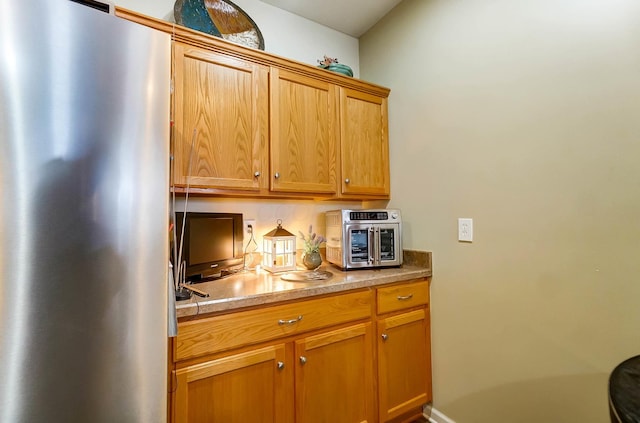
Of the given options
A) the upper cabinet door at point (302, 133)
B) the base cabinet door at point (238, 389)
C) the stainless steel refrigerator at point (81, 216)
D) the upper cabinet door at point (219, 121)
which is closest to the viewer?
the stainless steel refrigerator at point (81, 216)

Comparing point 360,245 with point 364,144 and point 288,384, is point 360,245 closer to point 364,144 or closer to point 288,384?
point 364,144

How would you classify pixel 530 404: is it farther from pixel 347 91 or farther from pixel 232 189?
pixel 347 91

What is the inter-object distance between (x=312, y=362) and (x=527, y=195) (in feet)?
4.21

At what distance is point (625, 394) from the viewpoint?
592 mm

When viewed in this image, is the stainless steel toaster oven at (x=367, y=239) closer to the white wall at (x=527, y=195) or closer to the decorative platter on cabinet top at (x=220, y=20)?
the white wall at (x=527, y=195)

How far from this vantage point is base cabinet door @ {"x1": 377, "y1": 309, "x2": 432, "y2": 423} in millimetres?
1557

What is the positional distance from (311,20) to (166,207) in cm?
199

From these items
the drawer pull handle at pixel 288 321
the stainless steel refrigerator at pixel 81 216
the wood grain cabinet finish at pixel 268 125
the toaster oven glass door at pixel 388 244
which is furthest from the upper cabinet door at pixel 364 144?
the stainless steel refrigerator at pixel 81 216

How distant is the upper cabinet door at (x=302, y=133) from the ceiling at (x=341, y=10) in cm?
Answer: 65

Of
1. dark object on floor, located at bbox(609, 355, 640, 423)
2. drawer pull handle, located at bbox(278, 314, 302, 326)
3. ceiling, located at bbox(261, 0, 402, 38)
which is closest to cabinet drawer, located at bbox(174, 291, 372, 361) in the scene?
drawer pull handle, located at bbox(278, 314, 302, 326)

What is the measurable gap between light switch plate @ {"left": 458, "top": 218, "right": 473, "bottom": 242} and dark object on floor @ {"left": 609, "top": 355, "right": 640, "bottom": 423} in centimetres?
89

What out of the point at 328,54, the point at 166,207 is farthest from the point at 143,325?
the point at 328,54

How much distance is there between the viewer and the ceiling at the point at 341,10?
199cm

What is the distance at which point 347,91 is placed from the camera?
1.93 m
